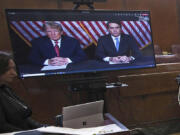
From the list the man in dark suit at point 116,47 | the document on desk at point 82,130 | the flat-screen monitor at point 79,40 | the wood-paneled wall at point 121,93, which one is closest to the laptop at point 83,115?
the document on desk at point 82,130

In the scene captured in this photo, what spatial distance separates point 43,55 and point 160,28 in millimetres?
2165

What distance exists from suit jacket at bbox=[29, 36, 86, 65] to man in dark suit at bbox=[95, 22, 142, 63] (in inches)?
9.1

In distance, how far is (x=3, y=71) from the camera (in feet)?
Result: 5.51

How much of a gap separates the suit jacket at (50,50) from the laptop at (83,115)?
758 millimetres

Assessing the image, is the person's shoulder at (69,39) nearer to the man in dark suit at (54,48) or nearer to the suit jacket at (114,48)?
the man in dark suit at (54,48)

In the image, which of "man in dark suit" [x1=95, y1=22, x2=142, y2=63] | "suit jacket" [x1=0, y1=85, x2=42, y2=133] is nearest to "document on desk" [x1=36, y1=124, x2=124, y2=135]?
"suit jacket" [x1=0, y1=85, x2=42, y2=133]

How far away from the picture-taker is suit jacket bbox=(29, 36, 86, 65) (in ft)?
6.84

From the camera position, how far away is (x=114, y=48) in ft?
7.66

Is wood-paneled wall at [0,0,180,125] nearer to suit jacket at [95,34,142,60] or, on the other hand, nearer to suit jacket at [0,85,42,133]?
suit jacket at [95,34,142,60]

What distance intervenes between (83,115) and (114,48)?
103 cm

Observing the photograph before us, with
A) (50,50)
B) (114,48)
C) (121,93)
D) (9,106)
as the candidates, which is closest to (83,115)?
(9,106)

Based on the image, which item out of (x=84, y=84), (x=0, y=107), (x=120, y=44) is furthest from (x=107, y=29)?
(x=0, y=107)

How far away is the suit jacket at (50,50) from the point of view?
2.08 metres

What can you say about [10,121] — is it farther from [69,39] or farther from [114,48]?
[114,48]
